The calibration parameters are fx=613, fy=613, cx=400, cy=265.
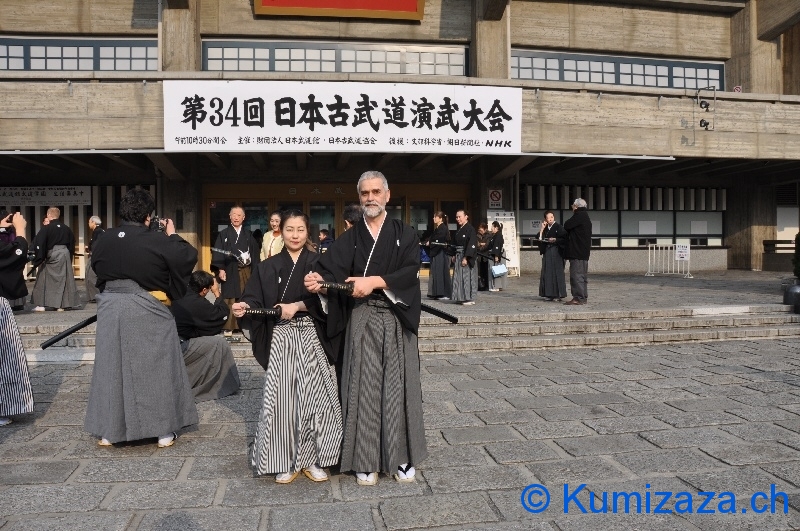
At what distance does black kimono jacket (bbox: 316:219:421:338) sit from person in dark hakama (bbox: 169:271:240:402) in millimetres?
Result: 2433

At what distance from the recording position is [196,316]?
5.65 m

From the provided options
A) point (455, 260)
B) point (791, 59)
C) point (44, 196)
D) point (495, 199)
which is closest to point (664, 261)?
point (495, 199)

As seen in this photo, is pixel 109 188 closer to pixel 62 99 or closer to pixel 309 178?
pixel 62 99

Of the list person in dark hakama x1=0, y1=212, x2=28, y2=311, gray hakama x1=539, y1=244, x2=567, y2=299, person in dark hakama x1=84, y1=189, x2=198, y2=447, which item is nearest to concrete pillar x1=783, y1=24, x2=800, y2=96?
gray hakama x1=539, y1=244, x2=567, y2=299

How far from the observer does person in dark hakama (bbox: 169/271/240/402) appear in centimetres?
562

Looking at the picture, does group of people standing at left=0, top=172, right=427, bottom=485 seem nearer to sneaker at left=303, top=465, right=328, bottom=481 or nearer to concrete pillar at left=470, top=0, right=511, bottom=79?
sneaker at left=303, top=465, right=328, bottom=481

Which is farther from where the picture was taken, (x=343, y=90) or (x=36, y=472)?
(x=343, y=90)

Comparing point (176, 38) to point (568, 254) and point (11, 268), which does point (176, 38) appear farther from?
point (11, 268)

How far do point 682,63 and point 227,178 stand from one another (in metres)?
13.5

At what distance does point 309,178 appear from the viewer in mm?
16516

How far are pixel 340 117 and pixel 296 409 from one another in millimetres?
10258

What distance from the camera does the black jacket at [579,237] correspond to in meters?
10.2

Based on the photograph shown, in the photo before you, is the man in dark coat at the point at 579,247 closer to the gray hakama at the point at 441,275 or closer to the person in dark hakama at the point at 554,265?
the person in dark hakama at the point at 554,265

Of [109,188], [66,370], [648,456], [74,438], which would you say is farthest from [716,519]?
[109,188]
